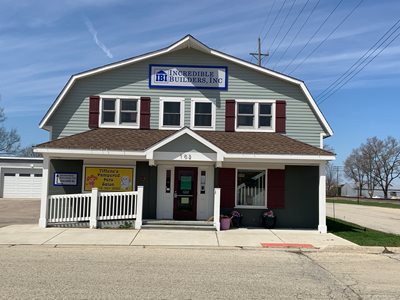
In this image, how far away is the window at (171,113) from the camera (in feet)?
60.4

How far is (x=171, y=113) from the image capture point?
1848cm

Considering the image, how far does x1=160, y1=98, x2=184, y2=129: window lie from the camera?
60.4 ft

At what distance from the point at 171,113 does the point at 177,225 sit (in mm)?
4978

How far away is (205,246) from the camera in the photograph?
12344 mm

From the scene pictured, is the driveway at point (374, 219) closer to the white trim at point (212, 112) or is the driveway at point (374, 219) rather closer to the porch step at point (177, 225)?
the porch step at point (177, 225)

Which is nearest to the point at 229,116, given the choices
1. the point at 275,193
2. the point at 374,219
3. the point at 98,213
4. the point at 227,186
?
the point at 227,186

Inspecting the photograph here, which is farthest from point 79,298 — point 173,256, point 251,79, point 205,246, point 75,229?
point 251,79

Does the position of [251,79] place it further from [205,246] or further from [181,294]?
[181,294]

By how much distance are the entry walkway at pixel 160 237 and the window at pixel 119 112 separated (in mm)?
5030

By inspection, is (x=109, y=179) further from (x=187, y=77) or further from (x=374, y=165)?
(x=374, y=165)

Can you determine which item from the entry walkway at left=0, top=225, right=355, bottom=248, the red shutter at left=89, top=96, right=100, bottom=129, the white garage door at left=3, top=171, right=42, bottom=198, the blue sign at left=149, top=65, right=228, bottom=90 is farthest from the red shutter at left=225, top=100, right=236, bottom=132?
the white garage door at left=3, top=171, right=42, bottom=198

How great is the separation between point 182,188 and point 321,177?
5.41 meters

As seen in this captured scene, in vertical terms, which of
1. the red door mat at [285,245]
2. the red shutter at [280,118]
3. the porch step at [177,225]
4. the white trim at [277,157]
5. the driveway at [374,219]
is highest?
the red shutter at [280,118]

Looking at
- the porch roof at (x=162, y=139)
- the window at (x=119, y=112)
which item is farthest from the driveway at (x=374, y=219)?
the window at (x=119, y=112)
